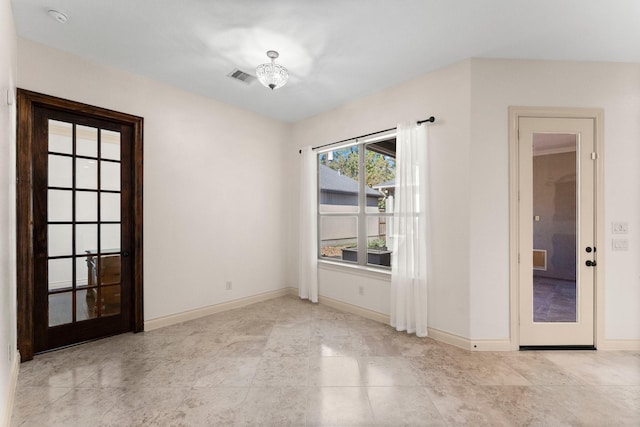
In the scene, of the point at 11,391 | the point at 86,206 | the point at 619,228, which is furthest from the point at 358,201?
the point at 11,391

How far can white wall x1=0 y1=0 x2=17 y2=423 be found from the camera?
1.85m

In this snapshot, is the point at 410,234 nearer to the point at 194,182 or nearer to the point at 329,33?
the point at 329,33

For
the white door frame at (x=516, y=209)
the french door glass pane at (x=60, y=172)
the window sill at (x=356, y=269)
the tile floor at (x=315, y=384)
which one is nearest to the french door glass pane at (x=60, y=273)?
the tile floor at (x=315, y=384)

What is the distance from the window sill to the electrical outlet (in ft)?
7.72

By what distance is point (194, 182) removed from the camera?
3.85 m

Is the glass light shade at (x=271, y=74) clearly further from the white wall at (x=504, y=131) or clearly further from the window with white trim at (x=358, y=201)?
the white wall at (x=504, y=131)

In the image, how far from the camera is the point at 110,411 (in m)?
2.00

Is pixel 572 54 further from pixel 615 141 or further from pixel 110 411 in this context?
pixel 110 411

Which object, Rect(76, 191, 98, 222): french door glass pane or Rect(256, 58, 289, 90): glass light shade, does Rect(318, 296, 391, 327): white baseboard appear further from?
Rect(76, 191, 98, 222): french door glass pane

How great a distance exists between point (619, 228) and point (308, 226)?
368 cm

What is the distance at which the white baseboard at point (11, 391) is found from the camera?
1.81 meters

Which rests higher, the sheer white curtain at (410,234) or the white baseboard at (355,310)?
the sheer white curtain at (410,234)

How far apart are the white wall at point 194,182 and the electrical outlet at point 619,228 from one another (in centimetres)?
425

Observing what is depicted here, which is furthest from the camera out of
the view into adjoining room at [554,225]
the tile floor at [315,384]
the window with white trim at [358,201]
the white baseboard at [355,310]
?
the window with white trim at [358,201]
